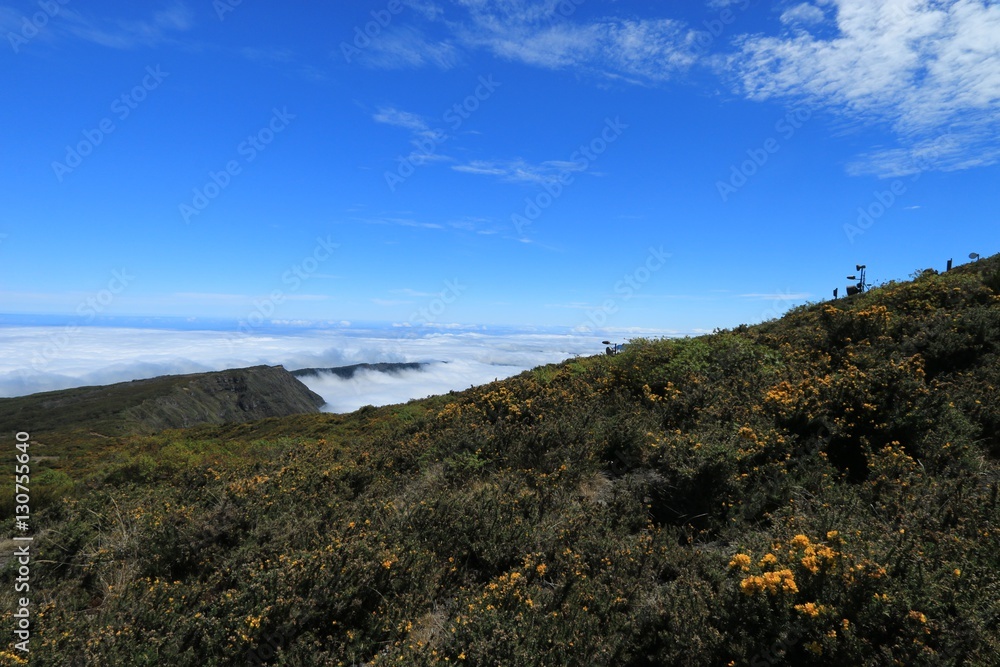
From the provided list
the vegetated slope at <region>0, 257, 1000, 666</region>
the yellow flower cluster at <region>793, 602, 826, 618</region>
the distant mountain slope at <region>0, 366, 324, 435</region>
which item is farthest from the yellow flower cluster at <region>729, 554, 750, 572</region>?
the distant mountain slope at <region>0, 366, 324, 435</region>

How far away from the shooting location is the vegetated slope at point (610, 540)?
366cm

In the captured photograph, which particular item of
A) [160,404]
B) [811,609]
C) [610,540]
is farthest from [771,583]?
[160,404]

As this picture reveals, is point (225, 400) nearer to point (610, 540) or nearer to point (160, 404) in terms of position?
point (160, 404)

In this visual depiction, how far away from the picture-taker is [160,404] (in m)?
97.0

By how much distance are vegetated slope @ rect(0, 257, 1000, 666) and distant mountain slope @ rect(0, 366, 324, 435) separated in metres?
87.5

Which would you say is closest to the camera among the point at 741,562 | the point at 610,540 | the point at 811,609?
the point at 811,609

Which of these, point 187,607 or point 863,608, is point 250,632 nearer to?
point 187,607

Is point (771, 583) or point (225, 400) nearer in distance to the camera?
point (771, 583)

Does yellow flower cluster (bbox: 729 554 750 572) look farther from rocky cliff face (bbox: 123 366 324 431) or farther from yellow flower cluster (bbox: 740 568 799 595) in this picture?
rocky cliff face (bbox: 123 366 324 431)

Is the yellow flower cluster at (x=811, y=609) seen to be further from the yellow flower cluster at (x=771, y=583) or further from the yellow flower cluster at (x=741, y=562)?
the yellow flower cluster at (x=741, y=562)

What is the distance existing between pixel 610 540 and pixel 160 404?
119 metres

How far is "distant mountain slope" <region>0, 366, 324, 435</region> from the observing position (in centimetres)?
8650

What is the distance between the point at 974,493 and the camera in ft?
15.8

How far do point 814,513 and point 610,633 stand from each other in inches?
121
